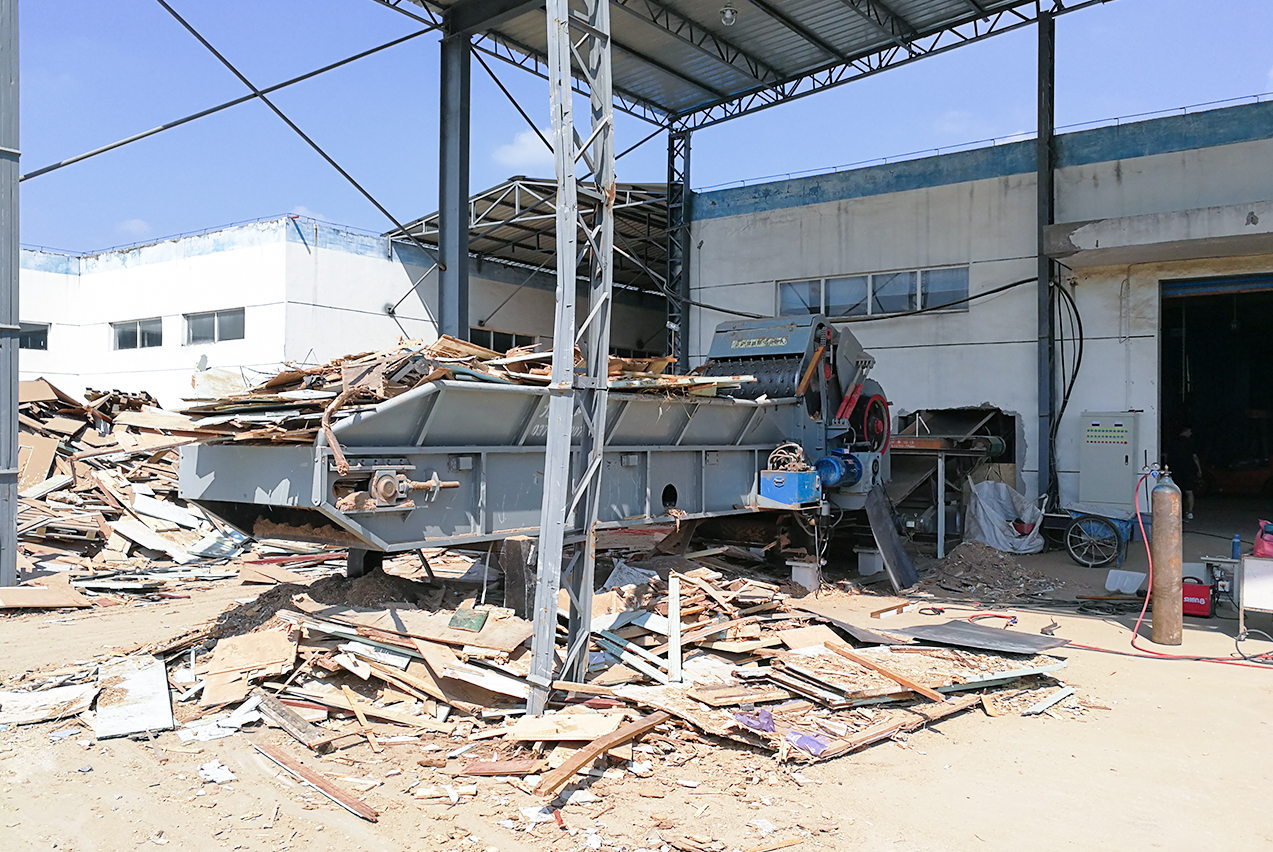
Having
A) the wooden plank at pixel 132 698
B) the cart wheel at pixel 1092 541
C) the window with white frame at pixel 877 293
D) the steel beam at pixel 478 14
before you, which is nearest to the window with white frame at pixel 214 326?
the steel beam at pixel 478 14

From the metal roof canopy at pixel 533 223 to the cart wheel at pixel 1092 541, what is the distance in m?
8.43

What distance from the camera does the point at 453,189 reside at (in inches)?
553

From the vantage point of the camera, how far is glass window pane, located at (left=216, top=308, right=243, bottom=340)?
18531 mm

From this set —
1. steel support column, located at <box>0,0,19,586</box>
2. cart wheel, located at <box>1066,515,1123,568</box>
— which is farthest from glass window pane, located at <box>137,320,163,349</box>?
cart wheel, located at <box>1066,515,1123,568</box>

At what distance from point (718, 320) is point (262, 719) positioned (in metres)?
13.9

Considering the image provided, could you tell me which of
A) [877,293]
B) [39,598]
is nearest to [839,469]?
[877,293]

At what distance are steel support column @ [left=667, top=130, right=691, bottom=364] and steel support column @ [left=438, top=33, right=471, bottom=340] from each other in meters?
5.55

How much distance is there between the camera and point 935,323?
15727 mm

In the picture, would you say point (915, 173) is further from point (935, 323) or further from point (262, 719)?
point (262, 719)

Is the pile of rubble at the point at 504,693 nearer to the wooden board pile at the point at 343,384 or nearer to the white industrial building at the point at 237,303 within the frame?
the wooden board pile at the point at 343,384

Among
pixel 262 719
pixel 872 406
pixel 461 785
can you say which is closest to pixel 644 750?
pixel 461 785

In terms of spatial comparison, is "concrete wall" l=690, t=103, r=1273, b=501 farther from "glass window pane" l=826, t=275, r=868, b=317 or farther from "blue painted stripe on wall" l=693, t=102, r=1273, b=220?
"glass window pane" l=826, t=275, r=868, b=317

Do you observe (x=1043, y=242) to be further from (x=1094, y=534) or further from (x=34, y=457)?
(x=34, y=457)

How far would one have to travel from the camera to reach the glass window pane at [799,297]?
56.2 feet
